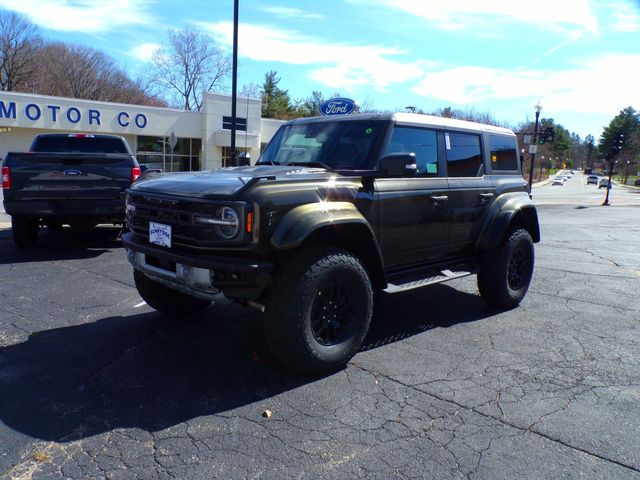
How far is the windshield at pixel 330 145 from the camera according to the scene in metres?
4.40

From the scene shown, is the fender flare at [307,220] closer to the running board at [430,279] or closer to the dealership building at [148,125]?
the running board at [430,279]

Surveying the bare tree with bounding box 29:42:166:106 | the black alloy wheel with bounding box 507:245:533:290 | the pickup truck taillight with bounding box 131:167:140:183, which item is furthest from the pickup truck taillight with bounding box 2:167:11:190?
the bare tree with bounding box 29:42:166:106

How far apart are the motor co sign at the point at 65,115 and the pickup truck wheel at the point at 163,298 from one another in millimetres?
27646

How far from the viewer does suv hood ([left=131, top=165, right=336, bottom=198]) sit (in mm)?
3439

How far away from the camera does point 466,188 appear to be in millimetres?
5074

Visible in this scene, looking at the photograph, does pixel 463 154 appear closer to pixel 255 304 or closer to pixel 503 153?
pixel 503 153

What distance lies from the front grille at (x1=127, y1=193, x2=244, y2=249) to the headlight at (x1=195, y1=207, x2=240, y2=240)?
37 mm

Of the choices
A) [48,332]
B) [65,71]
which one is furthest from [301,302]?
[65,71]

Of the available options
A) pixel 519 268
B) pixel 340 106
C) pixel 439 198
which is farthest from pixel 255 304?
pixel 340 106

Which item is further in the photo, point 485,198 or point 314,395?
point 485,198

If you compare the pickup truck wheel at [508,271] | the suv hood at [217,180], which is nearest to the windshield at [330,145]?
the suv hood at [217,180]

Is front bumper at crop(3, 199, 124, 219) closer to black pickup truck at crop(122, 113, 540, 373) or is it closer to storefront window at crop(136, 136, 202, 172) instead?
black pickup truck at crop(122, 113, 540, 373)

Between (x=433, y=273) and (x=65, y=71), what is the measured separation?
2067 inches

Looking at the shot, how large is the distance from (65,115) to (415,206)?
29300mm
